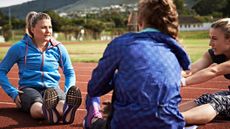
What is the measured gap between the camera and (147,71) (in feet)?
8.67

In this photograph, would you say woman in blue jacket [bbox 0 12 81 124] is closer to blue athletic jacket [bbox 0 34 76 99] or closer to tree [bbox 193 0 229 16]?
blue athletic jacket [bbox 0 34 76 99]

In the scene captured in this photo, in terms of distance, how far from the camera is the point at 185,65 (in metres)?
2.90

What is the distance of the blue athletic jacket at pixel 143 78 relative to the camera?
2646 mm

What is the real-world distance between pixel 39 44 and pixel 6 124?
1.08 meters

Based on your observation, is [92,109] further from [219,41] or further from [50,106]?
[219,41]

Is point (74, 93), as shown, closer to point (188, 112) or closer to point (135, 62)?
point (188, 112)

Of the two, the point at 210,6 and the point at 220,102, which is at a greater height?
the point at 220,102

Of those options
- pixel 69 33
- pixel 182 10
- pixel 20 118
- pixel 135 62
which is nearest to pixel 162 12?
pixel 135 62

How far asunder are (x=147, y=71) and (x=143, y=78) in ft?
0.16

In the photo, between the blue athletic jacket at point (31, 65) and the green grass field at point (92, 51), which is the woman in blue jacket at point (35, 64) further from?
the green grass field at point (92, 51)

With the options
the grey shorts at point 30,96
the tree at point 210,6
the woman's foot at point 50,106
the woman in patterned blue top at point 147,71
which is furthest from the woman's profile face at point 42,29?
the tree at point 210,6

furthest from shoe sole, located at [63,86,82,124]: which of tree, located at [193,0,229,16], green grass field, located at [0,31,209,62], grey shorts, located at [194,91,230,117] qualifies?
tree, located at [193,0,229,16]

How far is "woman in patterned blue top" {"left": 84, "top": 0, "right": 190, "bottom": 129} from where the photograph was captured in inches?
104

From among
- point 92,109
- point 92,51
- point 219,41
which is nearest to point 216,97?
point 219,41
